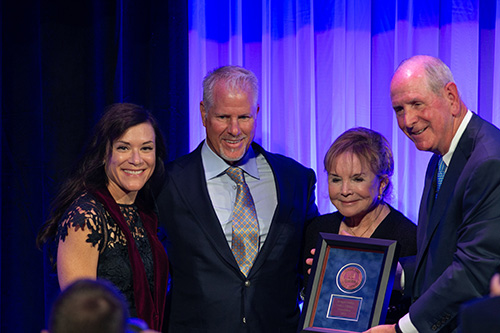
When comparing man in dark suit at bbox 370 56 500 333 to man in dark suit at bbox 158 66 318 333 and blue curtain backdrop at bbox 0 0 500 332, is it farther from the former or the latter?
blue curtain backdrop at bbox 0 0 500 332

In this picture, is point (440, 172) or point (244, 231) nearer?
point (440, 172)

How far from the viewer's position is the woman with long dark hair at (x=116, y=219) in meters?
2.66

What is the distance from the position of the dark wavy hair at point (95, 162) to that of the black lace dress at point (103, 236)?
0.09 m

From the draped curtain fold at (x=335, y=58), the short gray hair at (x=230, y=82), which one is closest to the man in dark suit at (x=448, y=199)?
the short gray hair at (x=230, y=82)

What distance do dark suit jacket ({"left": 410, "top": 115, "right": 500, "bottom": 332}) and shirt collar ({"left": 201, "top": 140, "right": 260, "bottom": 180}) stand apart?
3.26ft

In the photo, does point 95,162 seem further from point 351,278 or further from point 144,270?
point 351,278

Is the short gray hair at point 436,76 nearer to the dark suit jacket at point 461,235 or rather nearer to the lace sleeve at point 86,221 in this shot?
the dark suit jacket at point 461,235

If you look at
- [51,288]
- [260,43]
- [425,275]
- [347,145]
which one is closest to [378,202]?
[347,145]

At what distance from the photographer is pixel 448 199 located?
2490 millimetres

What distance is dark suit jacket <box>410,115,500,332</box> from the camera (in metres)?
2.32

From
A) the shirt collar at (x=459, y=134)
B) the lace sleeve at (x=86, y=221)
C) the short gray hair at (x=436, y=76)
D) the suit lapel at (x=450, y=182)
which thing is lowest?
the lace sleeve at (x=86, y=221)

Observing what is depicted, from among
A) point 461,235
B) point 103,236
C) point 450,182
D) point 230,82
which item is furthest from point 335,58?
point 103,236

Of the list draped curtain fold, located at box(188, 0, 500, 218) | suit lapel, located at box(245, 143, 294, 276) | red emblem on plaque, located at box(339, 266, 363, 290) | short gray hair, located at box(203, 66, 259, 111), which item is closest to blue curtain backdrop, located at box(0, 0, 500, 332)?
draped curtain fold, located at box(188, 0, 500, 218)

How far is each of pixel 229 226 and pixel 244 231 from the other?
0.26 ft
